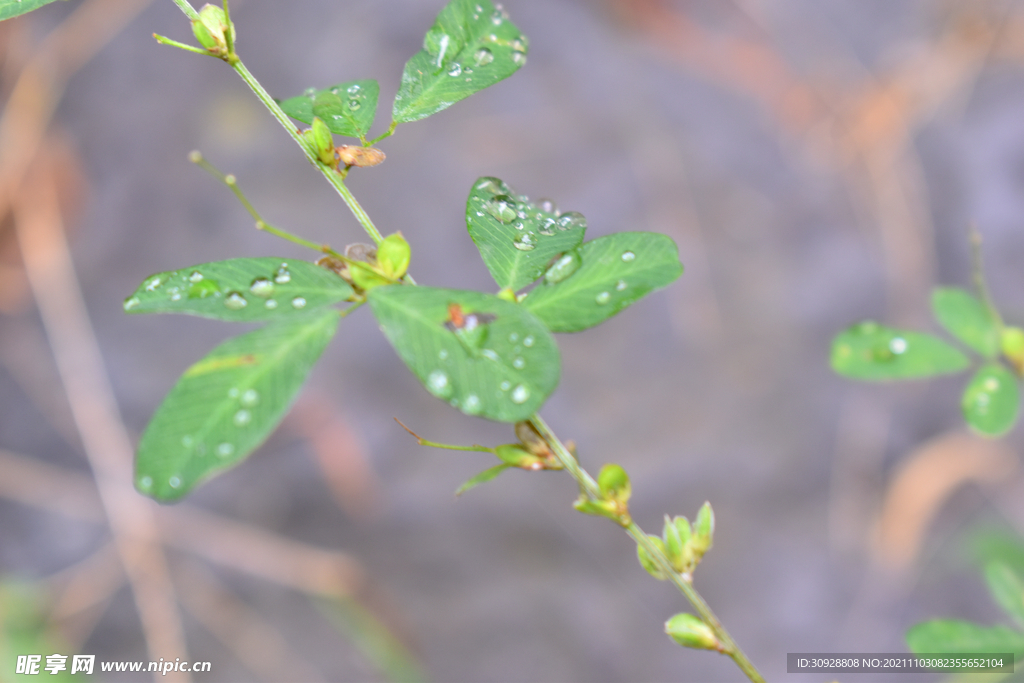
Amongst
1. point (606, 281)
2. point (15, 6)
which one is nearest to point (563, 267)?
point (606, 281)

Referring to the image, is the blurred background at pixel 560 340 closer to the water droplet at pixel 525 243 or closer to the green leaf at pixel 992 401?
the green leaf at pixel 992 401

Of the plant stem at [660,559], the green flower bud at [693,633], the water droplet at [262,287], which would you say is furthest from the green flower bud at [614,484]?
the water droplet at [262,287]

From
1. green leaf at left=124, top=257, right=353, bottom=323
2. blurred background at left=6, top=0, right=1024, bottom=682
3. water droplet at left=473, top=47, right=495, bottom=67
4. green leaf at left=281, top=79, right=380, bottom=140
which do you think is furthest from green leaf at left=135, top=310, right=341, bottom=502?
blurred background at left=6, top=0, right=1024, bottom=682

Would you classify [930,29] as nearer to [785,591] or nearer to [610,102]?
[610,102]

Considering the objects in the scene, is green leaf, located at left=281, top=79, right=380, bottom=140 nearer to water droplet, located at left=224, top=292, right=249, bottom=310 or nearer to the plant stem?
water droplet, located at left=224, top=292, right=249, bottom=310

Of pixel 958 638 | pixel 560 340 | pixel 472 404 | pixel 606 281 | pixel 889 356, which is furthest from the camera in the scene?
pixel 560 340

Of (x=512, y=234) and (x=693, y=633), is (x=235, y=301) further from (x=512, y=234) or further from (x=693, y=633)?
(x=693, y=633)

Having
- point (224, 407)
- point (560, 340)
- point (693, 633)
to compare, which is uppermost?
point (224, 407)

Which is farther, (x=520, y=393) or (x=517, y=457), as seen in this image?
(x=517, y=457)
